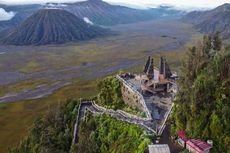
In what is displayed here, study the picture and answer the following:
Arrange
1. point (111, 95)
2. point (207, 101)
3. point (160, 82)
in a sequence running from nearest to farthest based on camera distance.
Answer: point (207, 101), point (160, 82), point (111, 95)

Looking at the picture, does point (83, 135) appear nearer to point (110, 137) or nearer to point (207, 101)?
point (110, 137)

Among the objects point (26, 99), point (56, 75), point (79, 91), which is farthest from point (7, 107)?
point (56, 75)

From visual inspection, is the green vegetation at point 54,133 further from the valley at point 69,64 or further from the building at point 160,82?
the valley at point 69,64

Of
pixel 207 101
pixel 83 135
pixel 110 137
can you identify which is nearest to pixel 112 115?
pixel 83 135

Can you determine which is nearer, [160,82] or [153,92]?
[153,92]

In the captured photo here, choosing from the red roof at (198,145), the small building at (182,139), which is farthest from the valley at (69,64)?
the red roof at (198,145)

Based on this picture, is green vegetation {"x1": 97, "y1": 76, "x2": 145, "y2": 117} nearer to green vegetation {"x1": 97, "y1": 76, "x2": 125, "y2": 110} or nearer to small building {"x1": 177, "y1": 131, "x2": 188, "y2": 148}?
green vegetation {"x1": 97, "y1": 76, "x2": 125, "y2": 110}
